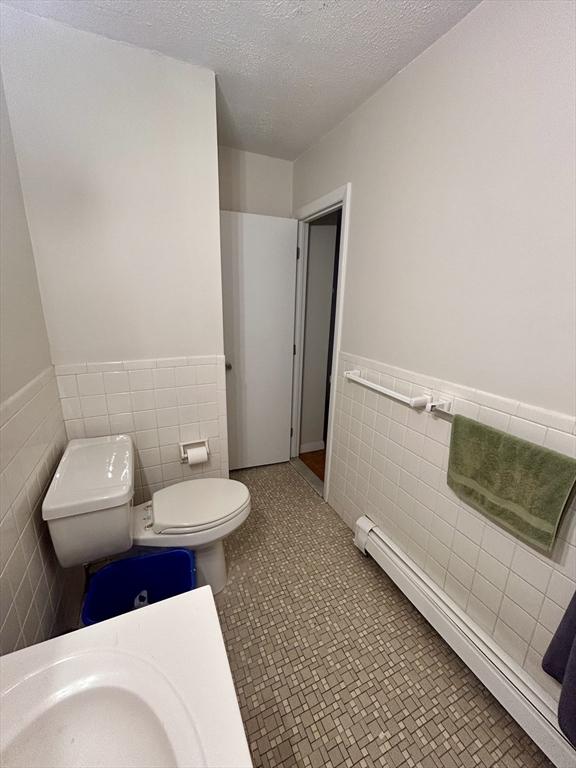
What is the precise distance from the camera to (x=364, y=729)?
1.05m

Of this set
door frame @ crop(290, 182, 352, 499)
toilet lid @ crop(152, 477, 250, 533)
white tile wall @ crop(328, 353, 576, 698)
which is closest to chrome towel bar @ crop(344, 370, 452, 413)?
white tile wall @ crop(328, 353, 576, 698)

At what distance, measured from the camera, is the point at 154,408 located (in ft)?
5.35

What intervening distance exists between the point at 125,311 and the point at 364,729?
1869 mm

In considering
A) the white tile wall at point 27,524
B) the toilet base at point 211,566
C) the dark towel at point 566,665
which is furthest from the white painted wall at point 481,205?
the white tile wall at point 27,524

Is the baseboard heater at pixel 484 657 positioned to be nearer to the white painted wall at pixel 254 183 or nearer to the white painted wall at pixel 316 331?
the white painted wall at pixel 316 331

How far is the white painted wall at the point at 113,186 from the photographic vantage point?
119cm

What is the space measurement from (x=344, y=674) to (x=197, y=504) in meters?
0.88

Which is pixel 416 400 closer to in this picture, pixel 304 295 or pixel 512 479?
pixel 512 479

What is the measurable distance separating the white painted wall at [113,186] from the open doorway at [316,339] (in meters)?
1.02

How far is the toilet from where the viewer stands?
1084 mm

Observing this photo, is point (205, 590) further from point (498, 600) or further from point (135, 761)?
point (498, 600)

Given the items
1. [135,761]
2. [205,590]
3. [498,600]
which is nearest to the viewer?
[135,761]

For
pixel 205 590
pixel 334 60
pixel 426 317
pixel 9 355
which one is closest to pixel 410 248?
pixel 426 317

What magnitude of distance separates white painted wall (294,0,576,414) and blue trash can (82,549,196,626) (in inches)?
51.2
